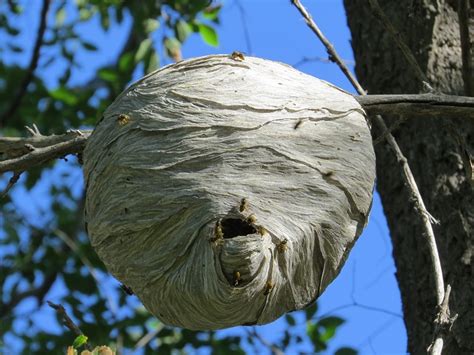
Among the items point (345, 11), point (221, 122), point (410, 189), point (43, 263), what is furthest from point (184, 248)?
point (43, 263)

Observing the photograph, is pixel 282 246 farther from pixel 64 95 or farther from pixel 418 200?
pixel 64 95

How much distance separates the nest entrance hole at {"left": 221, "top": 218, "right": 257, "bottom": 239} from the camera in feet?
6.90

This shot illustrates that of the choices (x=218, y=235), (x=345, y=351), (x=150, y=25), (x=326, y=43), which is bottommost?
(x=345, y=351)

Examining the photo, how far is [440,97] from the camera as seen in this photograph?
93.6 inches

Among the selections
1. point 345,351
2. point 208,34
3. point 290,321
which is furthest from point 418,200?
point 208,34

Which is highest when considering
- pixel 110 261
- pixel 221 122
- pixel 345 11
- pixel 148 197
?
pixel 345 11

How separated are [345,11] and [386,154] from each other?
25.8 inches

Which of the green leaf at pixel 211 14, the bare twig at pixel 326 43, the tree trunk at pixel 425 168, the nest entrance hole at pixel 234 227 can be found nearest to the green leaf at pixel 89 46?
the green leaf at pixel 211 14

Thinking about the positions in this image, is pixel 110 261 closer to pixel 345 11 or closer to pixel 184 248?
pixel 184 248

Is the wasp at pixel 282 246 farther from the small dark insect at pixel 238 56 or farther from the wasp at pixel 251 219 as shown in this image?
the small dark insect at pixel 238 56

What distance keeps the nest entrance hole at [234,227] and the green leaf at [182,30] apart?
2.63 metres

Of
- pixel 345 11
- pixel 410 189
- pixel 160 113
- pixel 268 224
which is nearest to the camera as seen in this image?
pixel 268 224

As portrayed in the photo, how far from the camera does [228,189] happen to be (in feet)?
6.95

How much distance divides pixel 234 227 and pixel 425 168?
1019 mm
